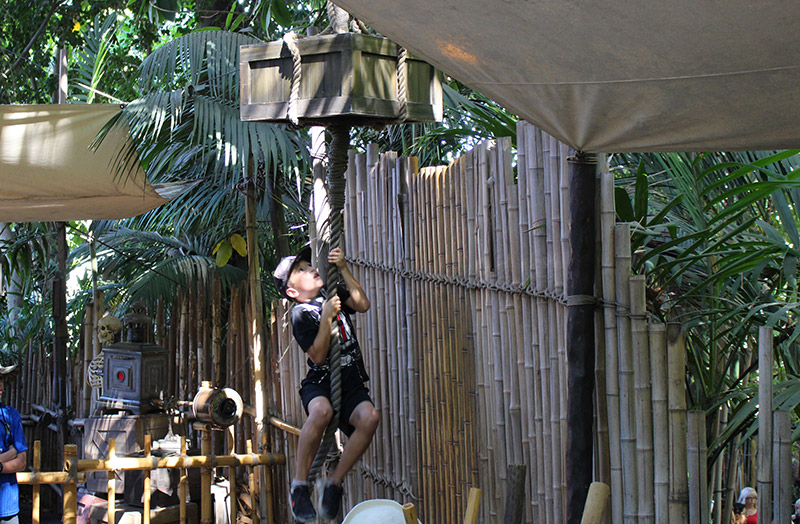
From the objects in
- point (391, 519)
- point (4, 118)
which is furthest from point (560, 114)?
point (4, 118)

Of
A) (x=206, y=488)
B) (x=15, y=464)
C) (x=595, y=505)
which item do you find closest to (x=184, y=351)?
(x=206, y=488)

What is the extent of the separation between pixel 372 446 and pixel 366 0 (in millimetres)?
3155

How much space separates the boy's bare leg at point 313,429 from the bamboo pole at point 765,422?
1827 mm

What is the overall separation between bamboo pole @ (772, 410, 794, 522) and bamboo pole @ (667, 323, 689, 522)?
1.07 feet

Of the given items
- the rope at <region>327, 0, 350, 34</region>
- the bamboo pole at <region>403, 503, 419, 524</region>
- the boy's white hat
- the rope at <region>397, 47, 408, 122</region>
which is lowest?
the boy's white hat

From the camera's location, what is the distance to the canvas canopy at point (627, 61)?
1.68 m

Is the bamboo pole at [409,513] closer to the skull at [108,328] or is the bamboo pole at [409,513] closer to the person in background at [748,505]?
the person in background at [748,505]

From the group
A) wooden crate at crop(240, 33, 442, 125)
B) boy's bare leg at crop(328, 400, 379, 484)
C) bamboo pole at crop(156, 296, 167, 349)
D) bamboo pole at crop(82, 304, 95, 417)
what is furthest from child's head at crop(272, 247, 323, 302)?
bamboo pole at crop(82, 304, 95, 417)

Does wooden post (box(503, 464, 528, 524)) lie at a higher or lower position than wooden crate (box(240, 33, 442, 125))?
lower

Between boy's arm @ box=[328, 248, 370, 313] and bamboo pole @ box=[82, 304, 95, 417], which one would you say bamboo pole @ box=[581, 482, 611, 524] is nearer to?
boy's arm @ box=[328, 248, 370, 313]

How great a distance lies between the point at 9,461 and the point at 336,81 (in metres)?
3.15

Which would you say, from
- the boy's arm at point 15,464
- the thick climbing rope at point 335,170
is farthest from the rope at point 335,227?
the boy's arm at point 15,464

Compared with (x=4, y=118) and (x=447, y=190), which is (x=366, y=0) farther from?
(x=4, y=118)

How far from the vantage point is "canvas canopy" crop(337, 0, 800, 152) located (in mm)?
1678
